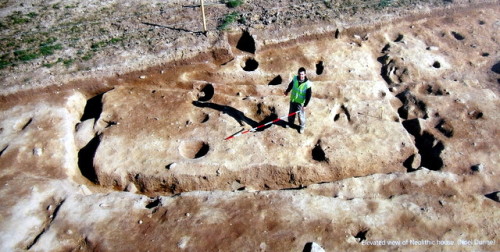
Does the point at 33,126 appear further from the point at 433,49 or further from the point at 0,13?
the point at 433,49

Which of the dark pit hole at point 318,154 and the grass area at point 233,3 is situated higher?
the grass area at point 233,3

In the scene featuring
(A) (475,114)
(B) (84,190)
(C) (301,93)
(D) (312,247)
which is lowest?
(A) (475,114)

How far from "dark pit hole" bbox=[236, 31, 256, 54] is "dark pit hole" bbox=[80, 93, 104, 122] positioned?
4.89 m

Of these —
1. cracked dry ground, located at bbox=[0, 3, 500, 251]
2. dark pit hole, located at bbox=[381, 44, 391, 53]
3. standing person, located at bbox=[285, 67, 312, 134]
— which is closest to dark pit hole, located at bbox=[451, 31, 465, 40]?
cracked dry ground, located at bbox=[0, 3, 500, 251]

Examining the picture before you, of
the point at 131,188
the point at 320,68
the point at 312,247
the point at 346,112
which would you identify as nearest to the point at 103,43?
the point at 131,188

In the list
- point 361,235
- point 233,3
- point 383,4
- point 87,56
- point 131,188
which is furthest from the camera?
point 233,3

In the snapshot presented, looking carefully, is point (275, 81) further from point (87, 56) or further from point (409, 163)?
point (87, 56)

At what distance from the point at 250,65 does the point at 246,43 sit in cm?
100

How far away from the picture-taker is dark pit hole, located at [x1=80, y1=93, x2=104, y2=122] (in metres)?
10.7

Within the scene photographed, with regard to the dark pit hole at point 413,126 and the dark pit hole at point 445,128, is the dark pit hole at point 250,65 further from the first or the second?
the dark pit hole at point 445,128

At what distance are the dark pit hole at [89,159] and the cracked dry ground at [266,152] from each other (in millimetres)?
49

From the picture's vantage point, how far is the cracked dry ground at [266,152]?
23.1 feet

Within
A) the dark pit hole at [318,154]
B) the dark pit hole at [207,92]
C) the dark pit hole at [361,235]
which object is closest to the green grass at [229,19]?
the dark pit hole at [207,92]

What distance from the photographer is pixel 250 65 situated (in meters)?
12.3
